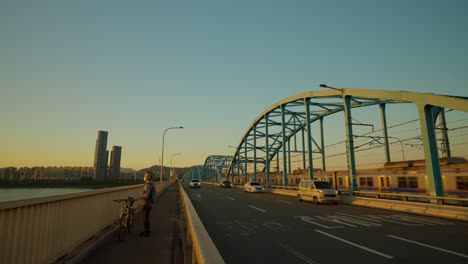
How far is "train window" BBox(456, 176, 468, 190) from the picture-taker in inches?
683

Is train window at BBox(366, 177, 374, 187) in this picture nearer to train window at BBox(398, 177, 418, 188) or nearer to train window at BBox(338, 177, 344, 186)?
train window at BBox(398, 177, 418, 188)

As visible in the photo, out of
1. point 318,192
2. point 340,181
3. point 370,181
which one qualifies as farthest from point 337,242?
point 340,181

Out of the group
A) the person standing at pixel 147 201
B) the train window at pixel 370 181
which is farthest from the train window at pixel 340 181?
the person standing at pixel 147 201

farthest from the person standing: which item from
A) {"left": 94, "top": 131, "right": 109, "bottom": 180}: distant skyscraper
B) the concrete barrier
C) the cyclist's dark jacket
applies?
{"left": 94, "top": 131, "right": 109, "bottom": 180}: distant skyscraper

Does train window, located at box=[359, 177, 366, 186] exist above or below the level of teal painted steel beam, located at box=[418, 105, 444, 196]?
below

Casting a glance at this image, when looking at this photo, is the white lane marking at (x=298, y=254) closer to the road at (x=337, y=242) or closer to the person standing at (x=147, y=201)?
the road at (x=337, y=242)

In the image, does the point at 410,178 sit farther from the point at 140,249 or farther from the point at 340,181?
the point at 140,249

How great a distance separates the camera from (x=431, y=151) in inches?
650

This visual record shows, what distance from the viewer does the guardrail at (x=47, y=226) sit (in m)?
3.84

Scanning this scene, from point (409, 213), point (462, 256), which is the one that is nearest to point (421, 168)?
point (409, 213)

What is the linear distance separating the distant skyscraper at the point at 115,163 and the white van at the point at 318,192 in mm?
106784

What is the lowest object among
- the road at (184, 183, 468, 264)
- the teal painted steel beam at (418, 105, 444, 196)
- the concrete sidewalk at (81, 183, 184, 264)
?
the road at (184, 183, 468, 264)

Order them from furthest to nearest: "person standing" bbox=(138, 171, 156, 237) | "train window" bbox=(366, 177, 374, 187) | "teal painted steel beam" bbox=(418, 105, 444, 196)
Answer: "train window" bbox=(366, 177, 374, 187) < "teal painted steel beam" bbox=(418, 105, 444, 196) < "person standing" bbox=(138, 171, 156, 237)

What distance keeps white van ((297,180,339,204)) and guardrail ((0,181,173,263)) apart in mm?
16275
